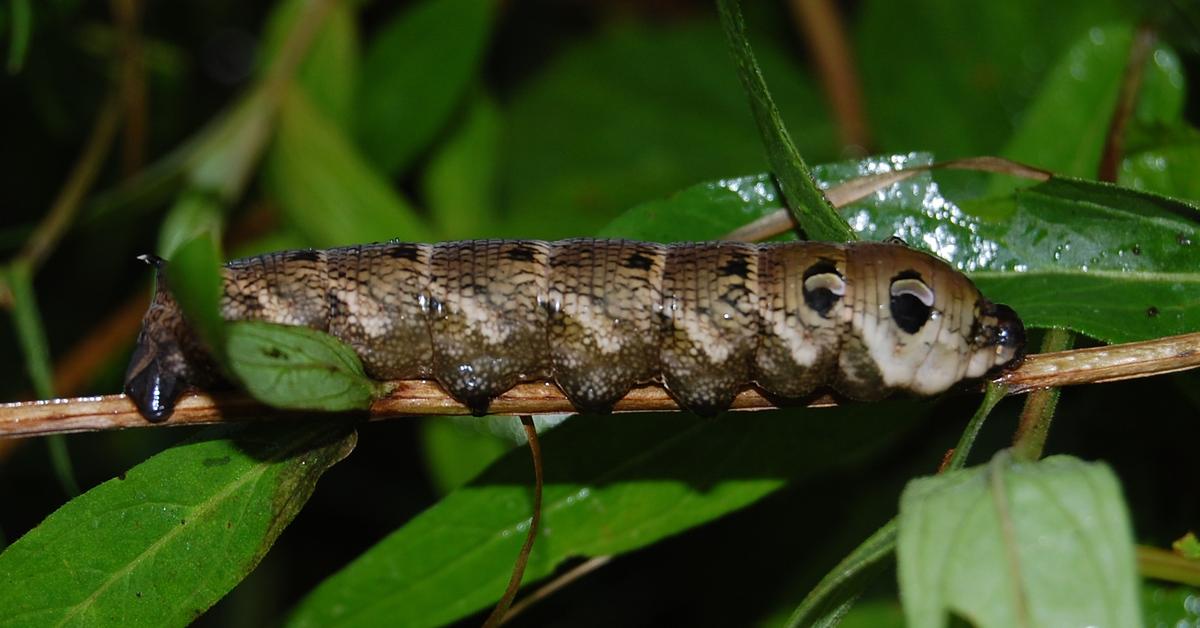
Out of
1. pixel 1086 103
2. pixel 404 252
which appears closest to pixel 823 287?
pixel 404 252

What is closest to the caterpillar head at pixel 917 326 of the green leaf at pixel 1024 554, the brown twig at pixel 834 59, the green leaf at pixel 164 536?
the green leaf at pixel 1024 554

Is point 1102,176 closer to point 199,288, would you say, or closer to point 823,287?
point 823,287

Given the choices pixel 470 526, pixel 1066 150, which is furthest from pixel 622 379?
pixel 1066 150

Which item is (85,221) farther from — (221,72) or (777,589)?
(777,589)

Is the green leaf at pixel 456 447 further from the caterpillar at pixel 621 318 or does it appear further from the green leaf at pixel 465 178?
the caterpillar at pixel 621 318

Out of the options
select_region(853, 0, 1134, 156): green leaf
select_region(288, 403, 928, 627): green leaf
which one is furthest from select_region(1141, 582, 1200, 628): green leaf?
select_region(853, 0, 1134, 156): green leaf

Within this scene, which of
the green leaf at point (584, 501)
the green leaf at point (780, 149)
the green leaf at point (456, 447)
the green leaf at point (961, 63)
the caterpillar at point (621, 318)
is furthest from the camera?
the green leaf at point (961, 63)
